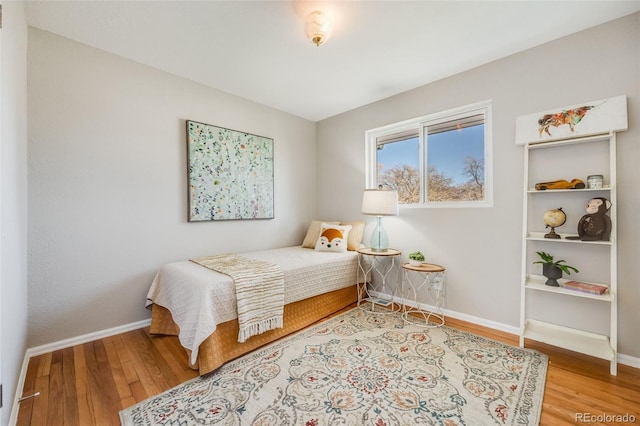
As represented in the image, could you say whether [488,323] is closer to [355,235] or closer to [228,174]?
[355,235]

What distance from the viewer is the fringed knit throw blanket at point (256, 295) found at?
1.98 m

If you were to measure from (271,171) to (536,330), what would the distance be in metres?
3.10

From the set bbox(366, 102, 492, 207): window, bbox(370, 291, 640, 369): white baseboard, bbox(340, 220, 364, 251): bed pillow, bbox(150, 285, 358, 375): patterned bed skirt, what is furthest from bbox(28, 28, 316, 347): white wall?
bbox(370, 291, 640, 369): white baseboard

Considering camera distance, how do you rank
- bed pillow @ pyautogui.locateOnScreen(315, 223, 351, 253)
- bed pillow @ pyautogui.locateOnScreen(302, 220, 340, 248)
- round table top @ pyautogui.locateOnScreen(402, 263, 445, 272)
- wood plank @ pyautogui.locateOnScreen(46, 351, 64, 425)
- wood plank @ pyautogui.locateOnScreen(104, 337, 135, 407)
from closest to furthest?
wood plank @ pyautogui.locateOnScreen(46, 351, 64, 425) → wood plank @ pyautogui.locateOnScreen(104, 337, 135, 407) → round table top @ pyautogui.locateOnScreen(402, 263, 445, 272) → bed pillow @ pyautogui.locateOnScreen(315, 223, 351, 253) → bed pillow @ pyautogui.locateOnScreen(302, 220, 340, 248)

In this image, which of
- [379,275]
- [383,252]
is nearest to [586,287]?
[383,252]

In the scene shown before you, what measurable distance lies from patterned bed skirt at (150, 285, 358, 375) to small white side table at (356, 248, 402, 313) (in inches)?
6.1

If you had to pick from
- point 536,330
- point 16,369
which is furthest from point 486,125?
point 16,369

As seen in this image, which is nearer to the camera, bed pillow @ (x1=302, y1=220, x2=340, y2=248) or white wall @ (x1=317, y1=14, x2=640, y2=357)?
white wall @ (x1=317, y1=14, x2=640, y2=357)

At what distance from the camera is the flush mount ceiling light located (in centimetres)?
181

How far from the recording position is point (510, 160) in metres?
2.36

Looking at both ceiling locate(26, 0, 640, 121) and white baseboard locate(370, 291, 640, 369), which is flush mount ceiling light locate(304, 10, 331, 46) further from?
white baseboard locate(370, 291, 640, 369)

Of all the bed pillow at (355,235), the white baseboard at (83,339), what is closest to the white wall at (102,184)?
the white baseboard at (83,339)

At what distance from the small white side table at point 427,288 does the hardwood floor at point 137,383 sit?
0.59 meters

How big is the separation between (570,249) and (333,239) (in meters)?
2.13
